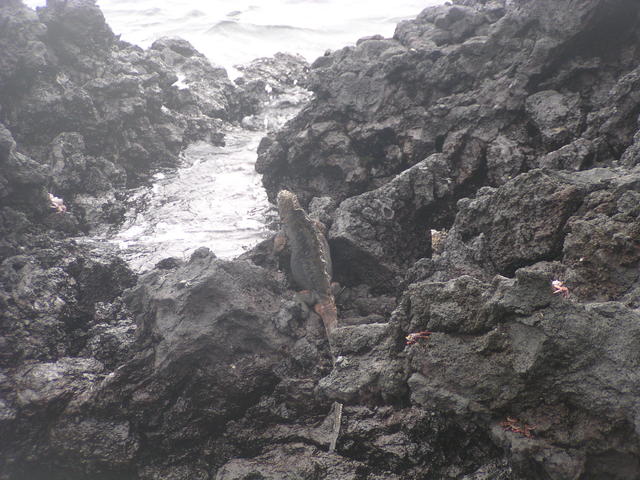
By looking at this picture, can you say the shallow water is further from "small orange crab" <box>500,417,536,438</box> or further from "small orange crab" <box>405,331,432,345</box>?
"small orange crab" <box>500,417,536,438</box>

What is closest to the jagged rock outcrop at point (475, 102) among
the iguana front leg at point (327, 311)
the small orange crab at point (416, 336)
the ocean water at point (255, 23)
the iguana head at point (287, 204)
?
the iguana head at point (287, 204)

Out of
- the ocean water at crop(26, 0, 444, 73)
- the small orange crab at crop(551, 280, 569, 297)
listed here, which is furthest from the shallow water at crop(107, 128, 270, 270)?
the ocean water at crop(26, 0, 444, 73)

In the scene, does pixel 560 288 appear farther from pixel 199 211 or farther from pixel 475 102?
pixel 199 211

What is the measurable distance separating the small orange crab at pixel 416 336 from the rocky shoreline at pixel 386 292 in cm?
5

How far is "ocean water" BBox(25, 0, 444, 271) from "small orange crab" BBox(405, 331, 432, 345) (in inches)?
183

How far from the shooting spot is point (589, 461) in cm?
240

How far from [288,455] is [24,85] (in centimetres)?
889

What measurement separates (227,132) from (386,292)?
7.75 metres

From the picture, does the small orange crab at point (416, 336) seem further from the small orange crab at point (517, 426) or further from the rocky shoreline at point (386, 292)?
the small orange crab at point (517, 426)

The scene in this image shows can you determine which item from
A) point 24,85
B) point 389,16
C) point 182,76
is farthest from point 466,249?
point 389,16

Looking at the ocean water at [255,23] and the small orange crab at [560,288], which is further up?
the ocean water at [255,23]

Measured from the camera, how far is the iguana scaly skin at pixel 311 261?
5324 mm

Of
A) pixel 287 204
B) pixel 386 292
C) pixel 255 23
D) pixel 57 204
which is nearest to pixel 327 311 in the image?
pixel 386 292

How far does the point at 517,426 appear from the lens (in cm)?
262
